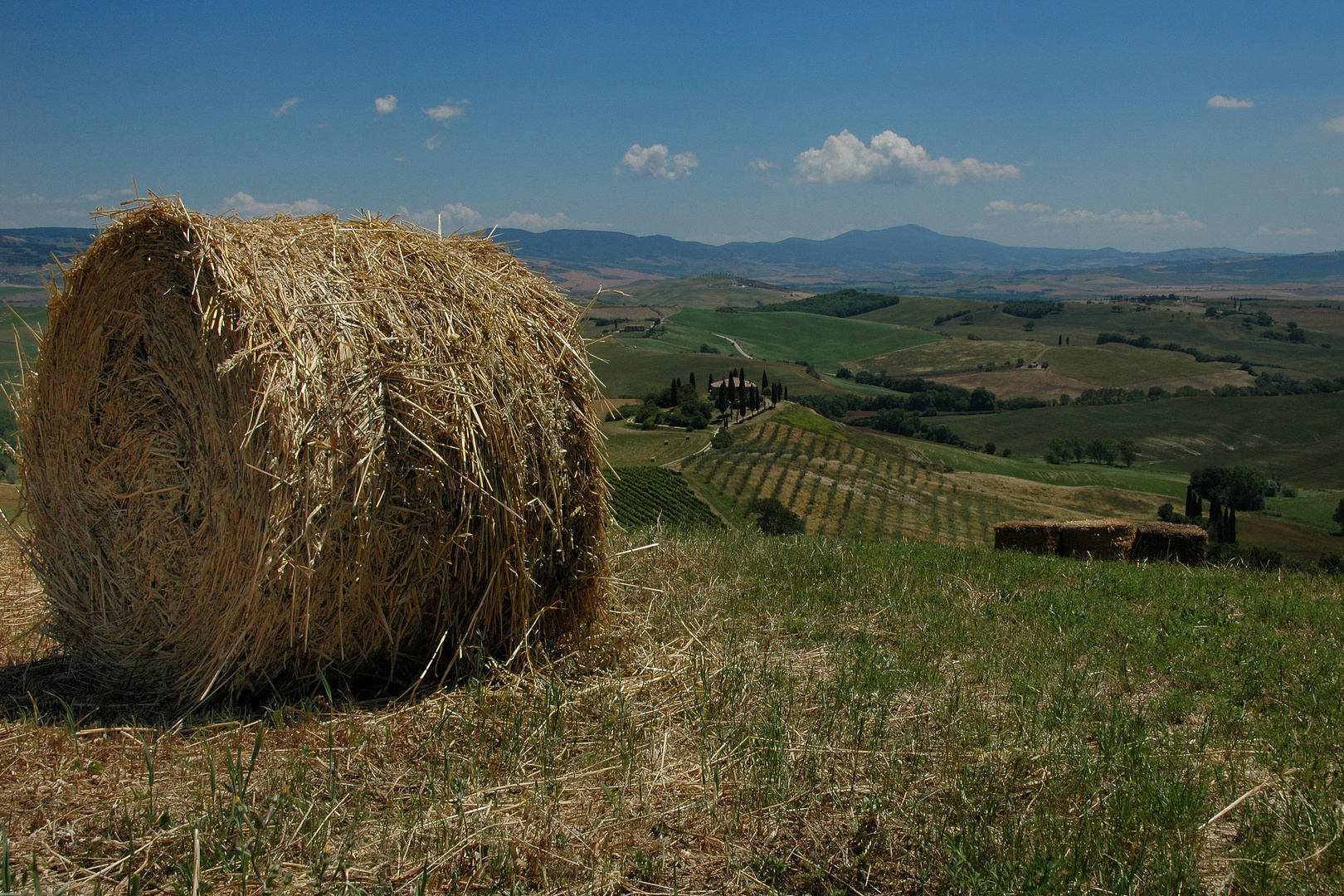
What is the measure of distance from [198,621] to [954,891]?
4258 mm

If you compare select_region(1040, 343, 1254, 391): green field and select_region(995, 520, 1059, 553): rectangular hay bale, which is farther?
select_region(1040, 343, 1254, 391): green field

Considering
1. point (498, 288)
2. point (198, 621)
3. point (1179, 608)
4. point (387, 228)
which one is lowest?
point (1179, 608)

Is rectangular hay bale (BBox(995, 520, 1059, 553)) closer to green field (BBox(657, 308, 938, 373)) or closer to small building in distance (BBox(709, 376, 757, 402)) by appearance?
small building in distance (BBox(709, 376, 757, 402))

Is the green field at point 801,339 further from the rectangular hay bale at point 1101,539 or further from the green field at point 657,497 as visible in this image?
the rectangular hay bale at point 1101,539

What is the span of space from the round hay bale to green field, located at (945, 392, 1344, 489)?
10916cm

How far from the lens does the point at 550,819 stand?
138 inches

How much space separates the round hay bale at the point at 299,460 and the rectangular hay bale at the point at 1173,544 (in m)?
8.27

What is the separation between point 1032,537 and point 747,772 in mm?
8480

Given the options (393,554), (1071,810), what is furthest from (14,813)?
(1071,810)

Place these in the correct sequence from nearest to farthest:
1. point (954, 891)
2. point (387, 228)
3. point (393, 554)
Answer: point (954, 891) → point (393, 554) → point (387, 228)

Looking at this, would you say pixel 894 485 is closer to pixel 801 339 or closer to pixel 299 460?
pixel 299 460

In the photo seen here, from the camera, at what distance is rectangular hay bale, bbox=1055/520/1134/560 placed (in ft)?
35.7

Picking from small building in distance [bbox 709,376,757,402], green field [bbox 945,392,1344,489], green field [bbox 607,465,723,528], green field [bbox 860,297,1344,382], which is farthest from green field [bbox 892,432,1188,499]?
green field [bbox 860,297,1344,382]

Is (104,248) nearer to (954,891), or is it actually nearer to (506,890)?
(506,890)
